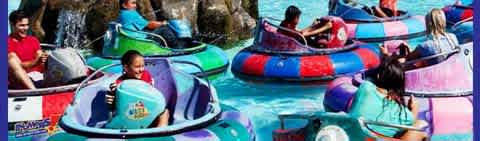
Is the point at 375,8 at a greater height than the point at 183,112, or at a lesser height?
greater

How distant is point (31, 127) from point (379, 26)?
11.2 feet

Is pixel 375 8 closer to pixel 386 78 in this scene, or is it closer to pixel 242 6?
pixel 242 6

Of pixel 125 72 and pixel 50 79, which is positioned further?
pixel 50 79

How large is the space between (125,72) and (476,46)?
204cm

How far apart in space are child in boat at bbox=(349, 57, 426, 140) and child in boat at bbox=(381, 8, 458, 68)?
66 cm

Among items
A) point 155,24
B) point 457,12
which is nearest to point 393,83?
point 155,24

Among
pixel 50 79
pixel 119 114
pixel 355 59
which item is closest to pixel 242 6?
pixel 355 59

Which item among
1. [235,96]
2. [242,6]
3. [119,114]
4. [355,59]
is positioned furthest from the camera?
[242,6]

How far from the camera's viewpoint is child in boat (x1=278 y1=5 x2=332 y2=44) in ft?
21.4

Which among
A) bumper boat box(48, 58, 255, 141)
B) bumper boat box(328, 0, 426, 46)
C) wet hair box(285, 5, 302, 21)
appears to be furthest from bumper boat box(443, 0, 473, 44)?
bumper boat box(48, 58, 255, 141)

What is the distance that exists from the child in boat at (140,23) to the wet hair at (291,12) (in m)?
0.89

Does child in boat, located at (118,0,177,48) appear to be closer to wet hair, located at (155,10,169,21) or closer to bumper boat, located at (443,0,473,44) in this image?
wet hair, located at (155,10,169,21)

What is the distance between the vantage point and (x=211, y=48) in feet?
22.2

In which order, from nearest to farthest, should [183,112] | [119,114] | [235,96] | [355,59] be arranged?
[119,114]
[183,112]
[235,96]
[355,59]
